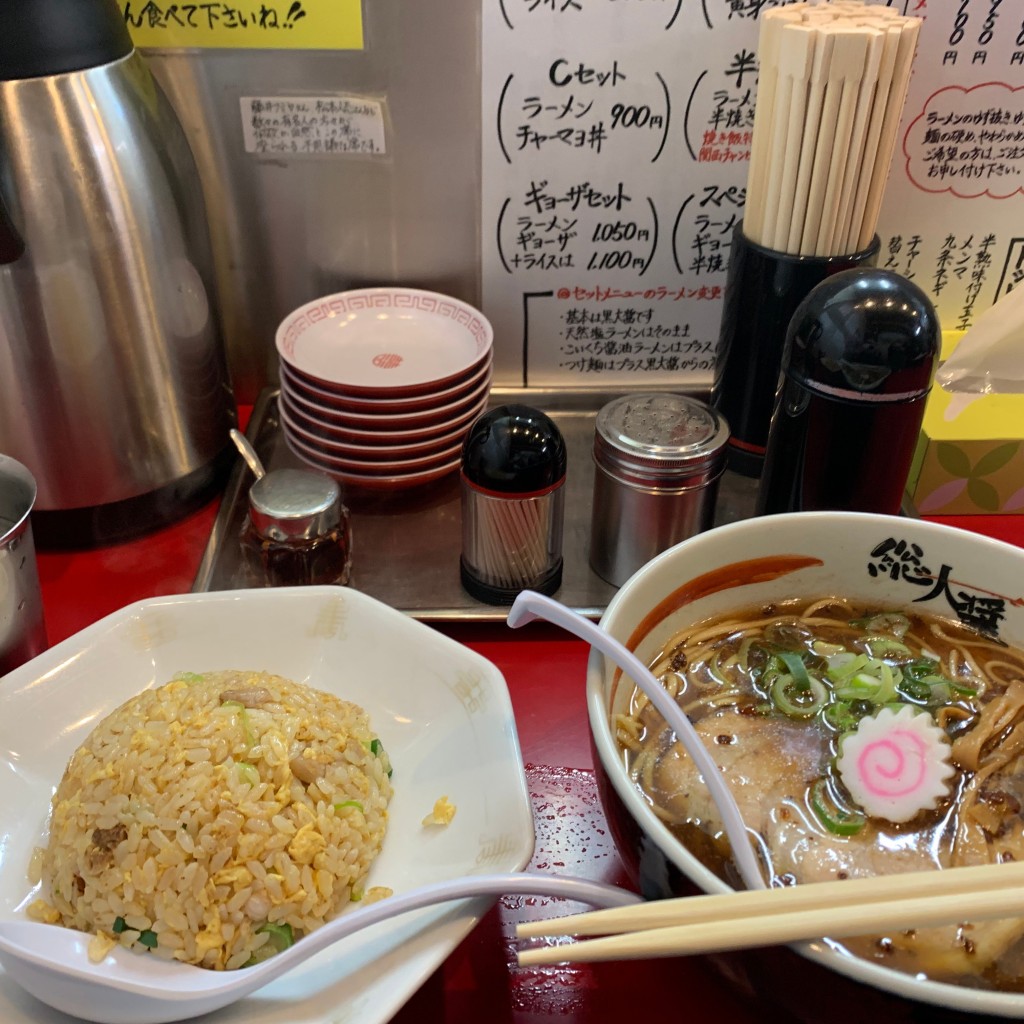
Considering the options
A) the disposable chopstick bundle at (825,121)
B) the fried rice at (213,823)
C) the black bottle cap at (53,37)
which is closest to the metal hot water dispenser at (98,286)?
the black bottle cap at (53,37)

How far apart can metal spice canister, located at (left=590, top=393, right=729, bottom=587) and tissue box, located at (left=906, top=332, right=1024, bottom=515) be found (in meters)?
0.31

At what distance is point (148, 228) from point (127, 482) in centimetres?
32

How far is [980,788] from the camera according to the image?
80 cm

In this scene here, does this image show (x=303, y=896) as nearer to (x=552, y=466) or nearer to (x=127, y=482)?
(x=552, y=466)

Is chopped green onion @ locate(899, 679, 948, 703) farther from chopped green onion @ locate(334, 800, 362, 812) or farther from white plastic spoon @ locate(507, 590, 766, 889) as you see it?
chopped green onion @ locate(334, 800, 362, 812)

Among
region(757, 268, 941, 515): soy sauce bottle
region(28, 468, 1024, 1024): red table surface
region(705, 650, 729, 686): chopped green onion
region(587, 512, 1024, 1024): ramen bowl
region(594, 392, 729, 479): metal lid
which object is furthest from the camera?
region(594, 392, 729, 479): metal lid

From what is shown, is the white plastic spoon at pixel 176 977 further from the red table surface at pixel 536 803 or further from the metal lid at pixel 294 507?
the metal lid at pixel 294 507

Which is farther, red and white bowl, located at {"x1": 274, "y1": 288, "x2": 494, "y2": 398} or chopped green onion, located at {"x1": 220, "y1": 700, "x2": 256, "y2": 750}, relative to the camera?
red and white bowl, located at {"x1": 274, "y1": 288, "x2": 494, "y2": 398}

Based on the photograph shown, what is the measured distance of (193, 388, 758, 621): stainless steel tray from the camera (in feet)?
A: 3.95

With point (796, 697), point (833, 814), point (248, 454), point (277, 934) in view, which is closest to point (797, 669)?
point (796, 697)

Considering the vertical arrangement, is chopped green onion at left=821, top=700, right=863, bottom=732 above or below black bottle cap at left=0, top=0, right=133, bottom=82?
below

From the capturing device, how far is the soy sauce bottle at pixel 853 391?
1008 millimetres

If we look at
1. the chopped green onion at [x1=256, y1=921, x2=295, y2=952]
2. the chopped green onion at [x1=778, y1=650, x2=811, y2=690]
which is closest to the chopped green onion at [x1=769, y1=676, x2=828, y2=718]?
the chopped green onion at [x1=778, y1=650, x2=811, y2=690]

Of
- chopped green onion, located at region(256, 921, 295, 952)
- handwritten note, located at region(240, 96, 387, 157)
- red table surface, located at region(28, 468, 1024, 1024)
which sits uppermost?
handwritten note, located at region(240, 96, 387, 157)
